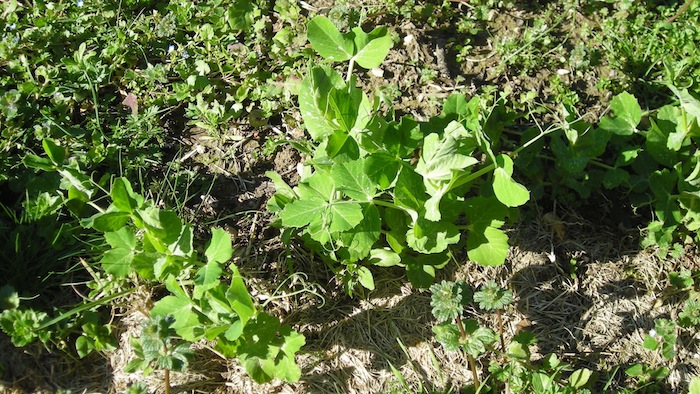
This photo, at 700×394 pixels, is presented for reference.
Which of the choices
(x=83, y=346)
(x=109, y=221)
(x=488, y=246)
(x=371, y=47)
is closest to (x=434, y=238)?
(x=488, y=246)

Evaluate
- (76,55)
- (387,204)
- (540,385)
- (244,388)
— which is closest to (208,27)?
(76,55)

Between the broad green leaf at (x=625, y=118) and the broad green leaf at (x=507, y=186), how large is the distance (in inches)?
31.2

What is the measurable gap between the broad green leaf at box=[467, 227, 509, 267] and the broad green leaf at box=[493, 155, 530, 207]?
278 mm

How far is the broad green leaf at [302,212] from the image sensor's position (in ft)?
7.09

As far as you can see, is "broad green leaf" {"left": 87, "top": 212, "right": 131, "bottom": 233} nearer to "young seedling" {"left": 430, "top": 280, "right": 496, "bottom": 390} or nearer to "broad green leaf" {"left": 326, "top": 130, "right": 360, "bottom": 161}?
"broad green leaf" {"left": 326, "top": 130, "right": 360, "bottom": 161}

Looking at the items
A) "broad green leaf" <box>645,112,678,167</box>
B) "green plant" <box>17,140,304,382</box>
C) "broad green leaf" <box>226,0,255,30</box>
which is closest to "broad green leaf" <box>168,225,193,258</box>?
"green plant" <box>17,140,304,382</box>

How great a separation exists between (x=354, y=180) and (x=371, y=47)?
476 millimetres

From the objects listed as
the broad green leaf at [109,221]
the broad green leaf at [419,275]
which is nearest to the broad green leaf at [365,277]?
the broad green leaf at [419,275]

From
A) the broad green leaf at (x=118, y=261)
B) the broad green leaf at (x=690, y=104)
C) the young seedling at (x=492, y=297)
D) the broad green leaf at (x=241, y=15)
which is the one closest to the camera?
the broad green leaf at (x=118, y=261)

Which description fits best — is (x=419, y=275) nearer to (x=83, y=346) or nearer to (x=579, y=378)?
(x=579, y=378)

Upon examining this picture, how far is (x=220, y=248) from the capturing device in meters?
2.17

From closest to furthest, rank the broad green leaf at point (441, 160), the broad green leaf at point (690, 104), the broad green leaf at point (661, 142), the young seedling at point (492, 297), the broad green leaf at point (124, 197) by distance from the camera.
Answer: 1. the broad green leaf at point (441, 160)
2. the broad green leaf at point (124, 197)
3. the young seedling at point (492, 297)
4. the broad green leaf at point (690, 104)
5. the broad green leaf at point (661, 142)

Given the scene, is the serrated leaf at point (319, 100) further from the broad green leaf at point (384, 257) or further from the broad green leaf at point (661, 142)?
the broad green leaf at point (661, 142)

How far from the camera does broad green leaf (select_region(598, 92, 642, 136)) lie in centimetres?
265
